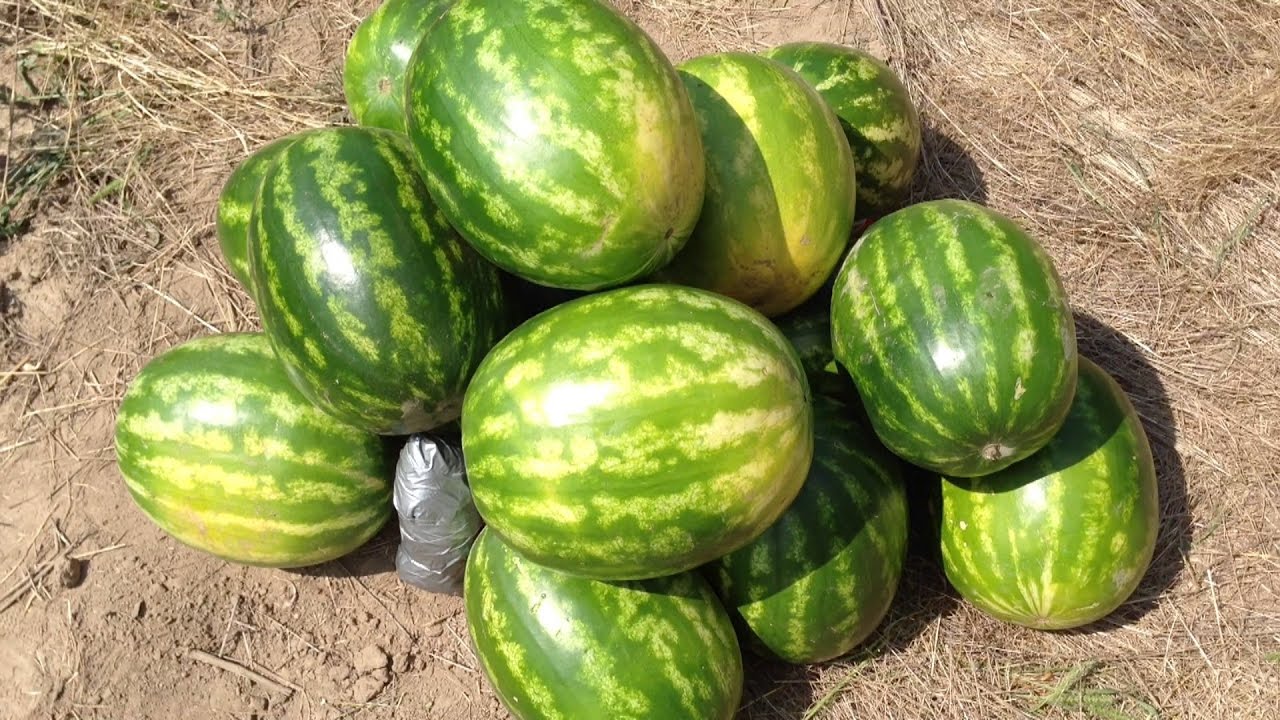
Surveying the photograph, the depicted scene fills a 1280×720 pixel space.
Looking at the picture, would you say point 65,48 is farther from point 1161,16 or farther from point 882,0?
point 1161,16

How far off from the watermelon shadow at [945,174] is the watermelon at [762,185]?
133 cm

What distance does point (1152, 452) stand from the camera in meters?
3.61

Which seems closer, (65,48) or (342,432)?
(342,432)

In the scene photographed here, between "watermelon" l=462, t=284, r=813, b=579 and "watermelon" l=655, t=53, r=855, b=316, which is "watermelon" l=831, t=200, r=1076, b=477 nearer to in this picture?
"watermelon" l=655, t=53, r=855, b=316

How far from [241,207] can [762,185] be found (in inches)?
65.4

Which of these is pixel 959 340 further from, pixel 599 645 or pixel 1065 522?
pixel 599 645

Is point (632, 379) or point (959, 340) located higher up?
point (632, 379)

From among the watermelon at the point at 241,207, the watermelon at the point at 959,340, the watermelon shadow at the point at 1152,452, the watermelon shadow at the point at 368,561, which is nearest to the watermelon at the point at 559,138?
the watermelon at the point at 959,340

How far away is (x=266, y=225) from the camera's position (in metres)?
2.56

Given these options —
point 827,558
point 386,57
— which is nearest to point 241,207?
point 386,57

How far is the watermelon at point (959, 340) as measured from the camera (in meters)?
2.51

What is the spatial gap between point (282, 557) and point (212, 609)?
577mm

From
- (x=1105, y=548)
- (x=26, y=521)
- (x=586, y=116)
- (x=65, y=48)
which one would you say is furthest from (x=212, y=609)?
(x=1105, y=548)

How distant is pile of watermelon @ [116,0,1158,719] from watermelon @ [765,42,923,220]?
0.50 metres
